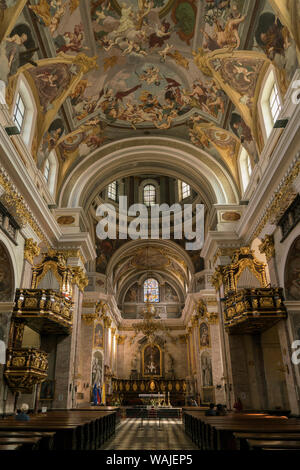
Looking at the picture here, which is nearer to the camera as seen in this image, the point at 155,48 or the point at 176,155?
the point at 155,48

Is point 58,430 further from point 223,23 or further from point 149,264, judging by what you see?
point 149,264

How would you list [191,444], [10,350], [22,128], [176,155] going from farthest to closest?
1. [176,155]
2. [22,128]
3. [10,350]
4. [191,444]

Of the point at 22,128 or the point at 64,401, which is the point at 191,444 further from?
the point at 22,128

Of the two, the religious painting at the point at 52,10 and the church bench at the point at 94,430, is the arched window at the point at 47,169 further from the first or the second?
the church bench at the point at 94,430

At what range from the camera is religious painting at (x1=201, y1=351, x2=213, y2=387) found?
2194 centimetres

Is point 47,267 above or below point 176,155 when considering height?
below

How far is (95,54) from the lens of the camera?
1255 cm

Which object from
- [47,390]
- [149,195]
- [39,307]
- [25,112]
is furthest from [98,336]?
[25,112]

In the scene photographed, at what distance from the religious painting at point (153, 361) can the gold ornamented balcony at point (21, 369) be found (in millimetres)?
20674

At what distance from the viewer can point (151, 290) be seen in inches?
1318

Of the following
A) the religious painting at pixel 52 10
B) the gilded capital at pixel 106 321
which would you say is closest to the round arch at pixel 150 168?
the religious painting at pixel 52 10

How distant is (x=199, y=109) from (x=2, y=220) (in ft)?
29.7

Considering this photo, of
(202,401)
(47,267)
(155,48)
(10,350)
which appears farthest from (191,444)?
(202,401)

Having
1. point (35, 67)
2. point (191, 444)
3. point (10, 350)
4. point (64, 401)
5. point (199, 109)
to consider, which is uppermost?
point (199, 109)
